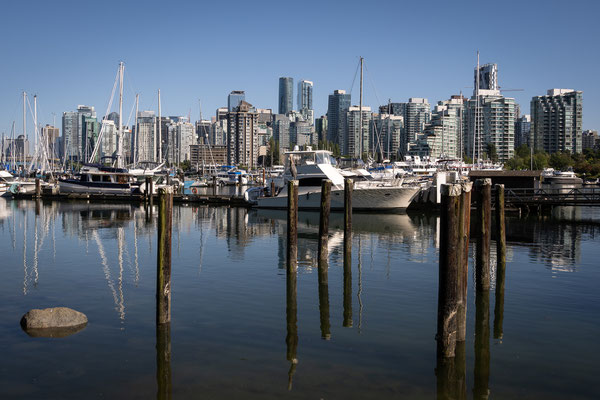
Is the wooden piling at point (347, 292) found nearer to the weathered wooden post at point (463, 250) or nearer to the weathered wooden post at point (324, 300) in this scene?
the weathered wooden post at point (324, 300)

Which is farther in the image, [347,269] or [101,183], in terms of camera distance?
[101,183]

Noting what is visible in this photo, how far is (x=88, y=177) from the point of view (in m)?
68.5

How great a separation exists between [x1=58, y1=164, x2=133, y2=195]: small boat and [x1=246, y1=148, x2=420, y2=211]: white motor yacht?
24817 mm

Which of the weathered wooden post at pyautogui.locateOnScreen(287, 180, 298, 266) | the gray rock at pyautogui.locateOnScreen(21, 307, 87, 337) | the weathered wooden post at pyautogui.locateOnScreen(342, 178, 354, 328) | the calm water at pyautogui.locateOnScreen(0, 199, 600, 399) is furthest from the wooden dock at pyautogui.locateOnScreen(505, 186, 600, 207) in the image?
the gray rock at pyautogui.locateOnScreen(21, 307, 87, 337)

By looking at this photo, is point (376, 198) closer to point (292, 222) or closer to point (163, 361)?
point (292, 222)

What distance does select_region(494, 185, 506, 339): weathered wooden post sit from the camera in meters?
14.7

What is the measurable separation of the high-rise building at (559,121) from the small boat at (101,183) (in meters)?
149

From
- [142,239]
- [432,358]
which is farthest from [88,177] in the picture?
[432,358]

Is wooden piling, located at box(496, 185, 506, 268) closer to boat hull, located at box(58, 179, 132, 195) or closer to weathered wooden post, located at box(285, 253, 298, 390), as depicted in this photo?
weathered wooden post, located at box(285, 253, 298, 390)

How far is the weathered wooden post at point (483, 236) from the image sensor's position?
17188 mm

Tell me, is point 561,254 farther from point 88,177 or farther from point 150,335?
point 88,177

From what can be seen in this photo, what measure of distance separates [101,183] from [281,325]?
58320 millimetres

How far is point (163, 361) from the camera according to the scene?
1149cm

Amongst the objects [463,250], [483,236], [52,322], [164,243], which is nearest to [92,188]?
[52,322]
